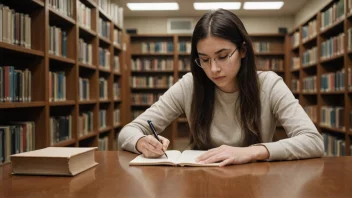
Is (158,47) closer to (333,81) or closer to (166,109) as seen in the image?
(333,81)

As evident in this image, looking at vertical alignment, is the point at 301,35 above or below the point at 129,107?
above

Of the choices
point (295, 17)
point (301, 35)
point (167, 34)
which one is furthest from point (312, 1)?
point (167, 34)

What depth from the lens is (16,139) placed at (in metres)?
2.17

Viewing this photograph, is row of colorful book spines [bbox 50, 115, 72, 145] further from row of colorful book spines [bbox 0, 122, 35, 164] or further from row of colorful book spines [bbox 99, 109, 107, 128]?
row of colorful book spines [bbox 99, 109, 107, 128]

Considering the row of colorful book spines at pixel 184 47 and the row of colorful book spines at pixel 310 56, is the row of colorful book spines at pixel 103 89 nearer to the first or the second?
the row of colorful book spines at pixel 184 47

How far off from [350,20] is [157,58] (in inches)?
140

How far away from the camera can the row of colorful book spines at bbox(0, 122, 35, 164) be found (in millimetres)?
2025

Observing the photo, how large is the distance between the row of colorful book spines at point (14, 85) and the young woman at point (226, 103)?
1030 millimetres

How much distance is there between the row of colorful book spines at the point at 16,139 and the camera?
2025 millimetres

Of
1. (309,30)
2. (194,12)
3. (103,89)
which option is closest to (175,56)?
(194,12)

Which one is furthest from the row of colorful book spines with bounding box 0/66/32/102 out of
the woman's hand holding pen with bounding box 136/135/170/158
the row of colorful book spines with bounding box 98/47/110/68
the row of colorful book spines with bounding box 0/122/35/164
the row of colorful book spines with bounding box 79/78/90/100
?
the row of colorful book spines with bounding box 98/47/110/68

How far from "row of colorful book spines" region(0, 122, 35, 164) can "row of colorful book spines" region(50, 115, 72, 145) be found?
12.5 inches

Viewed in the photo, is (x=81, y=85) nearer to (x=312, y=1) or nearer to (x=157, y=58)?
(x=157, y=58)

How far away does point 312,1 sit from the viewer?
516 cm
